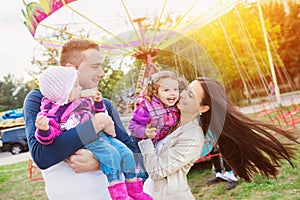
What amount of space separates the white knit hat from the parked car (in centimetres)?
1460

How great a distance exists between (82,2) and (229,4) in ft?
8.10

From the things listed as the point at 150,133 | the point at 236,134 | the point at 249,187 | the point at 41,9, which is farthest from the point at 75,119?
the point at 249,187

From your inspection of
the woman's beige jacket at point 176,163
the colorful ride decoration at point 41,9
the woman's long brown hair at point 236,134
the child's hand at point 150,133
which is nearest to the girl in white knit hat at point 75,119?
the child's hand at point 150,133

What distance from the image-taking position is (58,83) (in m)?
1.27

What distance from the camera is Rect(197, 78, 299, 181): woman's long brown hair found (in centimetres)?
186

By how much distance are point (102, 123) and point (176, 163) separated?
1.67ft

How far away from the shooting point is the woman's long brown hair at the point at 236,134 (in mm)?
1857

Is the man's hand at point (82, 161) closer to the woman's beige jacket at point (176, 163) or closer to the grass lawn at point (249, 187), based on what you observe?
the woman's beige jacket at point (176, 163)

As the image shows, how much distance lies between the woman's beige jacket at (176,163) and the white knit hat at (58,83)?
516 millimetres

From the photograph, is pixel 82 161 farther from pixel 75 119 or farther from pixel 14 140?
pixel 14 140

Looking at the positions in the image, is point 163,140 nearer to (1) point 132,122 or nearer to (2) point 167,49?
(1) point 132,122

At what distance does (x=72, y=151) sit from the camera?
1.30 m

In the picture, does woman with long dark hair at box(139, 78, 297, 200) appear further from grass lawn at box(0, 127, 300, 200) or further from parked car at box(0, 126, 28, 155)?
parked car at box(0, 126, 28, 155)

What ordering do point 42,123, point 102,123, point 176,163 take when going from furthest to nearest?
1. point 176,163
2. point 102,123
3. point 42,123
